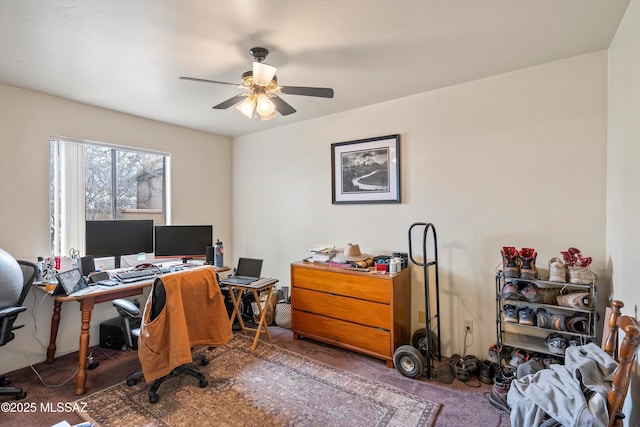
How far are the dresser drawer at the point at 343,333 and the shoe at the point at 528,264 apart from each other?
1168 mm

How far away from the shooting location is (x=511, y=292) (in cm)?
222

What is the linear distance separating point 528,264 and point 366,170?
169cm

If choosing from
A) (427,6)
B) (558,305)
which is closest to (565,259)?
(558,305)

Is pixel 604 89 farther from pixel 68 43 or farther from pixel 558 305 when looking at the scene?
pixel 68 43

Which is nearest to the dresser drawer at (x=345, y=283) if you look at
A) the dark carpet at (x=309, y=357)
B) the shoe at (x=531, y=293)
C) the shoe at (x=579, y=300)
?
the dark carpet at (x=309, y=357)

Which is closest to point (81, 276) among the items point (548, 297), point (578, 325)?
point (548, 297)

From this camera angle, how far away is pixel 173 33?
1.87 meters

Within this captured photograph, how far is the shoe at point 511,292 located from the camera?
221 centimetres

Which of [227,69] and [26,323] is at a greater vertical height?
[227,69]

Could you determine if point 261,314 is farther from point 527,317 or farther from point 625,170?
point 625,170

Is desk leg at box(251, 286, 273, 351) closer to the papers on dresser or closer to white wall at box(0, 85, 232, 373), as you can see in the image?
the papers on dresser

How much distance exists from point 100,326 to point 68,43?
262 cm

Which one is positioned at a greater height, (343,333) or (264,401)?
(343,333)

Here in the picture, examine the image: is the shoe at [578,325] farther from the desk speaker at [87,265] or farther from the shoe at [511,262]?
the desk speaker at [87,265]
